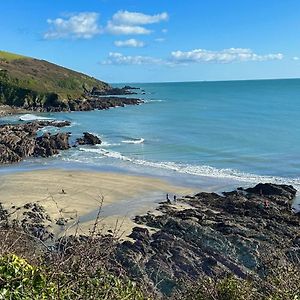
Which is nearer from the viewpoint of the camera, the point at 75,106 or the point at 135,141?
the point at 135,141

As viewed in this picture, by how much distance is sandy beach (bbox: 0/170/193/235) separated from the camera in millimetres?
25234

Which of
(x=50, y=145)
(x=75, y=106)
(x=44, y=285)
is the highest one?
(x=44, y=285)

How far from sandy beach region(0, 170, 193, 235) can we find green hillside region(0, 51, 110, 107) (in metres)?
57.7

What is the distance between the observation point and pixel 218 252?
19.5 metres

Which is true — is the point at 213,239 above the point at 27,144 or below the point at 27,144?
below

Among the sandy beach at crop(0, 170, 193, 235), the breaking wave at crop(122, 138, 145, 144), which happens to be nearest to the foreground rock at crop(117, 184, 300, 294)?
the sandy beach at crop(0, 170, 193, 235)

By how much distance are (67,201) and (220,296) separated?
1935 centimetres

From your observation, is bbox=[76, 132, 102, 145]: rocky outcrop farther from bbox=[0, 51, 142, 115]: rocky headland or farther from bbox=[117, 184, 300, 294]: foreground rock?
bbox=[0, 51, 142, 115]: rocky headland

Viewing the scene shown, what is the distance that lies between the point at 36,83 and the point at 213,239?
281 ft

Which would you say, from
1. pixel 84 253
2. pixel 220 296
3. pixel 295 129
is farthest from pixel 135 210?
pixel 295 129

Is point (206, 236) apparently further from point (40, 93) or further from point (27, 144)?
point (40, 93)

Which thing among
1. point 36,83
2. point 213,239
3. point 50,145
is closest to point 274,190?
point 213,239

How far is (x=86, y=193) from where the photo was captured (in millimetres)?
30219

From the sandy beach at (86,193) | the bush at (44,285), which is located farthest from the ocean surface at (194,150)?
the bush at (44,285)
